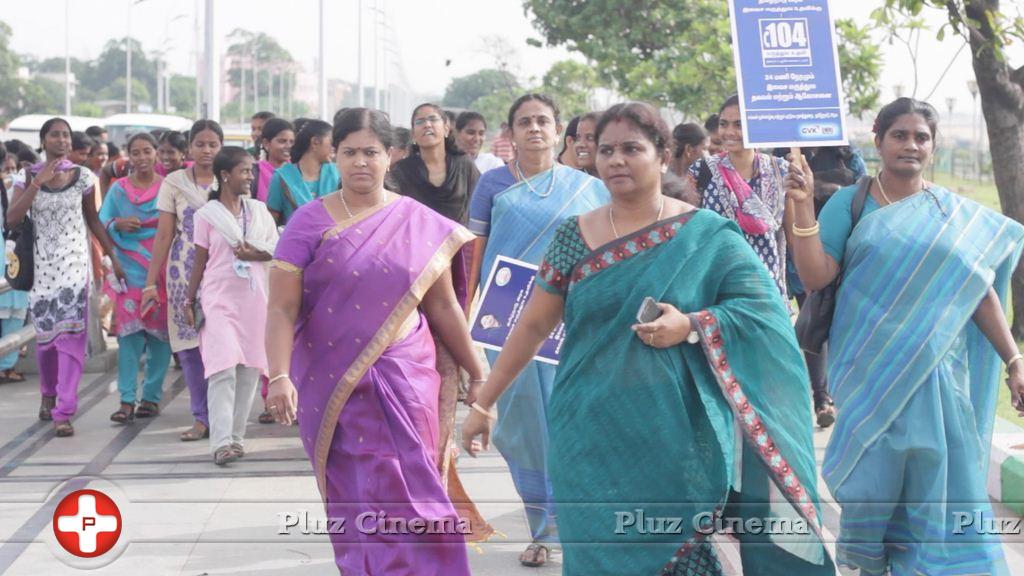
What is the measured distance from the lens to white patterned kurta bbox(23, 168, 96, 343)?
27.7 feet

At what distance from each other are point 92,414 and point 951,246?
6.08 metres

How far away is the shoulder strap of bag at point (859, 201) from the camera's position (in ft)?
15.5

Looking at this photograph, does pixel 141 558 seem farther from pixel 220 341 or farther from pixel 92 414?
pixel 92 414

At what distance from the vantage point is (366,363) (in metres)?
4.63

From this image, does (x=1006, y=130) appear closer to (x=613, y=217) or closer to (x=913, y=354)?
(x=913, y=354)

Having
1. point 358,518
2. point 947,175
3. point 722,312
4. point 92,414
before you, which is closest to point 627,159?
point 722,312

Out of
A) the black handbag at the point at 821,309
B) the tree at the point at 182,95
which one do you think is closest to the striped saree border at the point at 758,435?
the black handbag at the point at 821,309

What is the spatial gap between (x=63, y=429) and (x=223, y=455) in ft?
4.28

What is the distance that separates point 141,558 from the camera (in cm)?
567

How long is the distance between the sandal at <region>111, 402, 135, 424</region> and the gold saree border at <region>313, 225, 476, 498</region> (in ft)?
14.0

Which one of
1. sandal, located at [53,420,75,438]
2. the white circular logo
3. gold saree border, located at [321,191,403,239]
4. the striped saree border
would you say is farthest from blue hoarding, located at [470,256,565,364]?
sandal, located at [53,420,75,438]

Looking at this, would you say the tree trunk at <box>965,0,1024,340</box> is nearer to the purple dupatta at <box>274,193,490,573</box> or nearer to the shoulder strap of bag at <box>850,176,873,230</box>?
the shoulder strap of bag at <box>850,176,873,230</box>

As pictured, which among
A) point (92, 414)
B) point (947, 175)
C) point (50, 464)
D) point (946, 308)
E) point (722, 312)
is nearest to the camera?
point (722, 312)

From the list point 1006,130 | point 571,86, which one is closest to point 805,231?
point 1006,130
